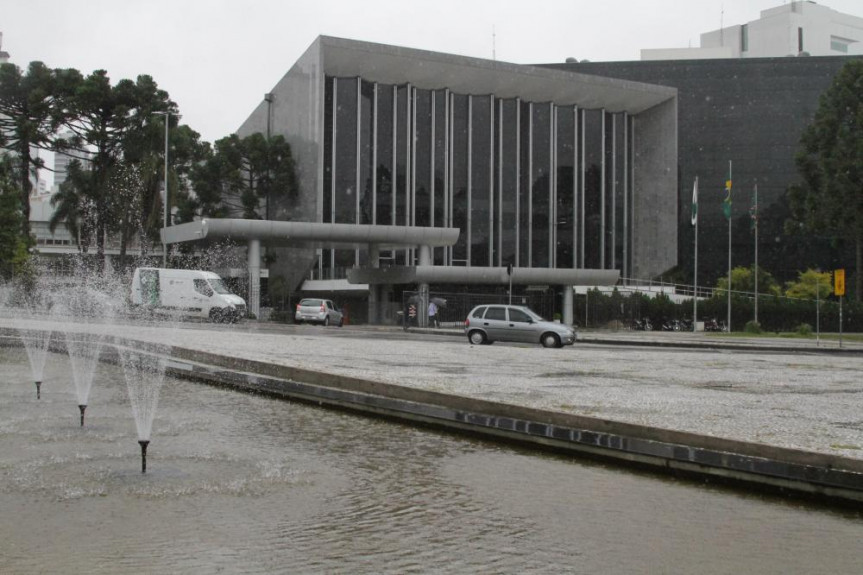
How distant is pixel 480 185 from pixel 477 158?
84.4 inches

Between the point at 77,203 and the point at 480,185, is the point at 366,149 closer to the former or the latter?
the point at 480,185

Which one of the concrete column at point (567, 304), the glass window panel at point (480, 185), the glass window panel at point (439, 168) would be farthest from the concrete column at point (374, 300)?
the glass window panel at point (480, 185)

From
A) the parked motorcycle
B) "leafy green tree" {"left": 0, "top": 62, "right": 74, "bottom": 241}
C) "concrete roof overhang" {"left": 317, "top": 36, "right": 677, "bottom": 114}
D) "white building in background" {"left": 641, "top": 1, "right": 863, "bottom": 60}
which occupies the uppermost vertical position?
"white building in background" {"left": 641, "top": 1, "right": 863, "bottom": 60}

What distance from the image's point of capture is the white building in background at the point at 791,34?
375 feet

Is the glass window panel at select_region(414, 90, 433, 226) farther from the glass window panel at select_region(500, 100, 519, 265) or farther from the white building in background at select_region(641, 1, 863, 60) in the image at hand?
the white building in background at select_region(641, 1, 863, 60)

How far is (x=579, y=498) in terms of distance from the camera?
22.9 ft

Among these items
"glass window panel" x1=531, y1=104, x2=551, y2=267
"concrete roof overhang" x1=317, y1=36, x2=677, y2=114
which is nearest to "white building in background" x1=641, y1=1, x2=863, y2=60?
"concrete roof overhang" x1=317, y1=36, x2=677, y2=114

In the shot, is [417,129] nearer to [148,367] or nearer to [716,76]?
[716,76]

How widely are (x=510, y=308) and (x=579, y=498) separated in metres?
24.6

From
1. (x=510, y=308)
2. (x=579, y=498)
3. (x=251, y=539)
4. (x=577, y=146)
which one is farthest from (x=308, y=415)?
(x=577, y=146)

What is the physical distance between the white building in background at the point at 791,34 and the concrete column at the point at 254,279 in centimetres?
8457

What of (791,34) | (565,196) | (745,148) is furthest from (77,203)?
(791,34)

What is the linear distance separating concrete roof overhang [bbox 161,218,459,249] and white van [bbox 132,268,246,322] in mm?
7120

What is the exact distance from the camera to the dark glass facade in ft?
210
